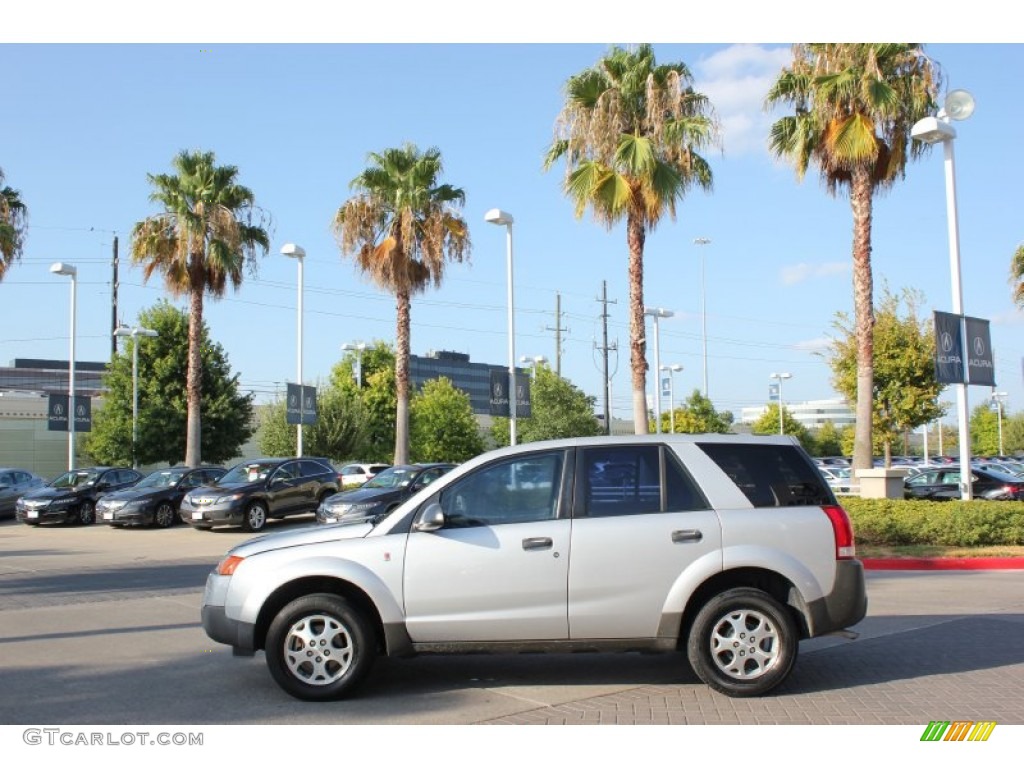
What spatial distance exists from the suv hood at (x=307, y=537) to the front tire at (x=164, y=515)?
62.0 feet

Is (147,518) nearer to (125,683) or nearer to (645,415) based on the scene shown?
(645,415)

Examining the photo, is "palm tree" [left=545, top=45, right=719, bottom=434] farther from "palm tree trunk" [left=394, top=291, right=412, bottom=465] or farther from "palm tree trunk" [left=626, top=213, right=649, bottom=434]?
"palm tree trunk" [left=394, top=291, right=412, bottom=465]

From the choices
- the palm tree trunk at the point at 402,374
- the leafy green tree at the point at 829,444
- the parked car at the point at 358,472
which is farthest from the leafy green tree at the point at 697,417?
the palm tree trunk at the point at 402,374

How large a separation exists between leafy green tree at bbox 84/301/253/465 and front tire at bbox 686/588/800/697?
36.9m

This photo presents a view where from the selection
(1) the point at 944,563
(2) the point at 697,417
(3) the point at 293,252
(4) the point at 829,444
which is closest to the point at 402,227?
(3) the point at 293,252

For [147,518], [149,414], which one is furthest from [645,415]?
[149,414]

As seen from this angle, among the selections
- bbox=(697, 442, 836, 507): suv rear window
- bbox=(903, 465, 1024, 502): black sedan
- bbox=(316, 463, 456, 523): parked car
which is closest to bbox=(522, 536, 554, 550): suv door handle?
bbox=(697, 442, 836, 507): suv rear window

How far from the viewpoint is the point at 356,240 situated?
3134 centimetres

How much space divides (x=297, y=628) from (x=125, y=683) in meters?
1.71

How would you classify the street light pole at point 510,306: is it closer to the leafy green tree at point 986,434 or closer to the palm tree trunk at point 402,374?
the palm tree trunk at point 402,374

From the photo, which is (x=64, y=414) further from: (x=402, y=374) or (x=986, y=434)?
(x=986, y=434)

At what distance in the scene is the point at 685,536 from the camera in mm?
6840

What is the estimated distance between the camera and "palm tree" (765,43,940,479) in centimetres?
2162
